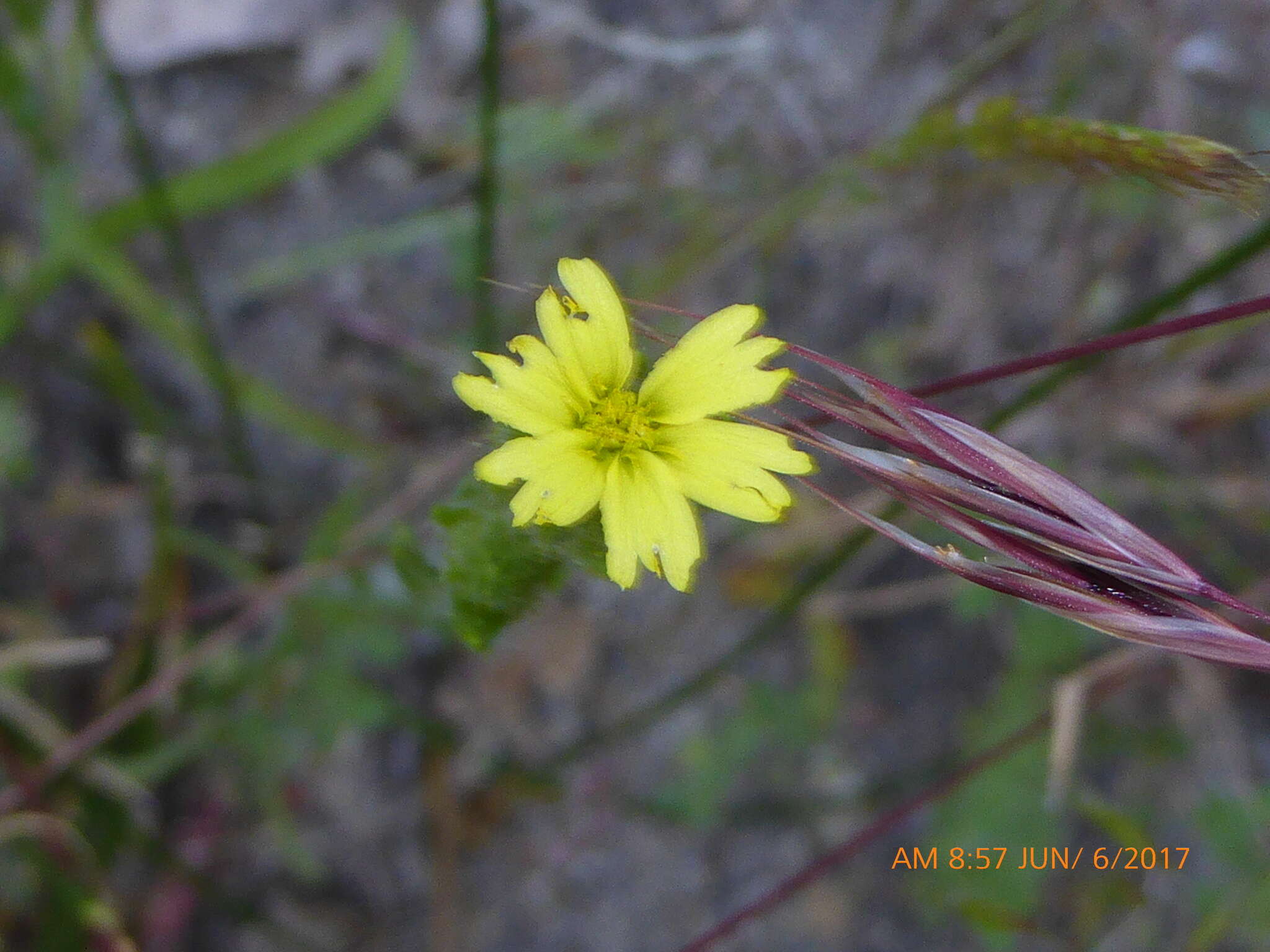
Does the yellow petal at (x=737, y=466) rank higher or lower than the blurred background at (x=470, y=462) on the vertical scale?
lower

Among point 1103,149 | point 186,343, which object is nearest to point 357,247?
point 186,343

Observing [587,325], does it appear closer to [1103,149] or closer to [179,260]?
[1103,149]

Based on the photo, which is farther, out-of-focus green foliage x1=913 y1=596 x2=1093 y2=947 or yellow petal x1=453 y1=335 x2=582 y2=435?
out-of-focus green foliage x1=913 y1=596 x2=1093 y2=947

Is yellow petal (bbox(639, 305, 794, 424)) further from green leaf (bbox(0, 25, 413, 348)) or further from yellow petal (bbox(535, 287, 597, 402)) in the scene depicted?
green leaf (bbox(0, 25, 413, 348))

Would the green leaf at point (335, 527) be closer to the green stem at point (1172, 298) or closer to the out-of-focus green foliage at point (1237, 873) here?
the green stem at point (1172, 298)

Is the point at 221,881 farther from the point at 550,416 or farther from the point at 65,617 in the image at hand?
the point at 550,416

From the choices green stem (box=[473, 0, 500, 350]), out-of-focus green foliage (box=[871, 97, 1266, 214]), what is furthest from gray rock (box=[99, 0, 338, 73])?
out-of-focus green foliage (box=[871, 97, 1266, 214])

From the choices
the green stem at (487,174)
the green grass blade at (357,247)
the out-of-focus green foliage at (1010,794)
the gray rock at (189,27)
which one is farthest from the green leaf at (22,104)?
the out-of-focus green foliage at (1010,794)

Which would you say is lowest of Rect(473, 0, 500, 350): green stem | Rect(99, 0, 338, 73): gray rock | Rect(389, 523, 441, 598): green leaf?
Rect(389, 523, 441, 598): green leaf
